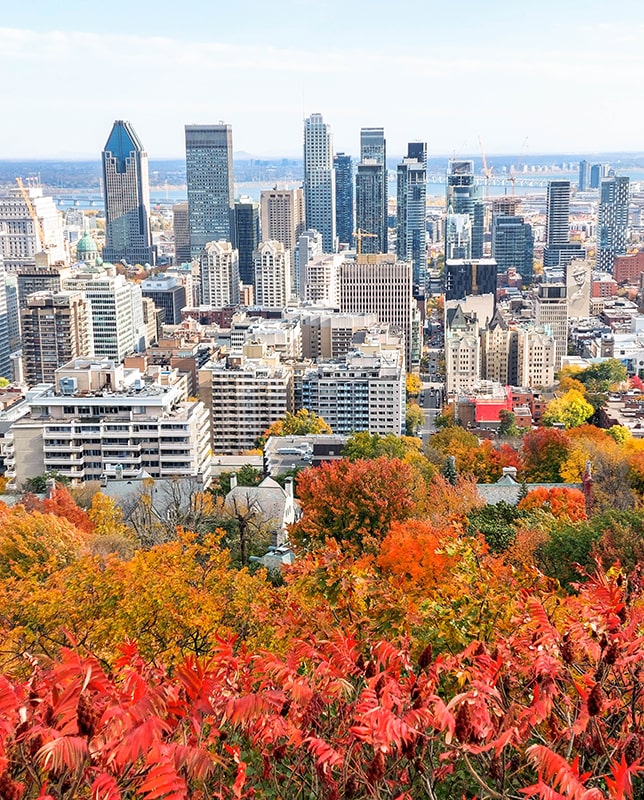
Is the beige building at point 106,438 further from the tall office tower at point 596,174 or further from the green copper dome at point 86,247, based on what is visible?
the tall office tower at point 596,174

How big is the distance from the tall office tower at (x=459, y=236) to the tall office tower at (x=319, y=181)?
12830mm

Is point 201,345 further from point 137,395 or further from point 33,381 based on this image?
point 137,395

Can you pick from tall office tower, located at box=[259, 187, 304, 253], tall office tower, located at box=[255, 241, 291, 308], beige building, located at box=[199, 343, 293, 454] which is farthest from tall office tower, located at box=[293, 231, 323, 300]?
beige building, located at box=[199, 343, 293, 454]

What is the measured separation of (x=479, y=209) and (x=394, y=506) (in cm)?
9800

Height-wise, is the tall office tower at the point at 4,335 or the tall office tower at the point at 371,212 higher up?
the tall office tower at the point at 371,212

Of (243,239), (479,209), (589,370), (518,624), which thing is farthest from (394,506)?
(479,209)

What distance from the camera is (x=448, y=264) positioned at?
81812 millimetres

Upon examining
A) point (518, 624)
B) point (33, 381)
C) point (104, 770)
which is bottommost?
point (33, 381)

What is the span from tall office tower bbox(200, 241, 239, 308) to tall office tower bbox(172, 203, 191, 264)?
22035mm

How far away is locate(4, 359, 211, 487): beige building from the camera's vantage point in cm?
2944

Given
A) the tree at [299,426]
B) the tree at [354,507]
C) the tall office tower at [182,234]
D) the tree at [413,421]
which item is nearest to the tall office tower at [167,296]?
the tall office tower at [182,234]

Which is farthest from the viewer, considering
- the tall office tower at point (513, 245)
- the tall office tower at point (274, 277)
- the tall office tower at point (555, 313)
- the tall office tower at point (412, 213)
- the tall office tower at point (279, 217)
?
the tall office tower at point (412, 213)

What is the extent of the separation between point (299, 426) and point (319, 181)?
82.6m

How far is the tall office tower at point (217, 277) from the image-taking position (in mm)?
81812
